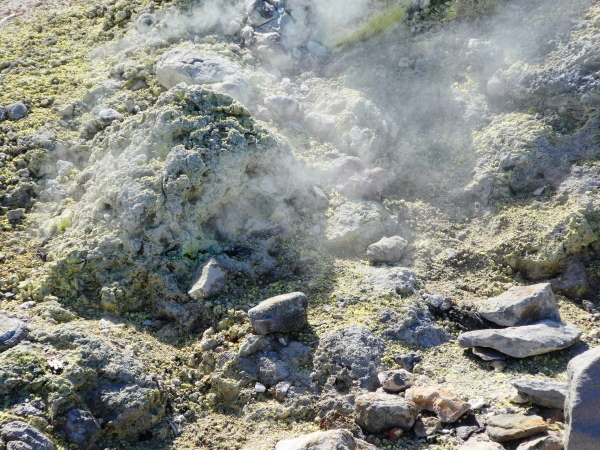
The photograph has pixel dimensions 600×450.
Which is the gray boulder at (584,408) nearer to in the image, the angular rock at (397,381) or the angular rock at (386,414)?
the angular rock at (386,414)

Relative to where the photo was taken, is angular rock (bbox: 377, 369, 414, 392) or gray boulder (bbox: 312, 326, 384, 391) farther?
gray boulder (bbox: 312, 326, 384, 391)

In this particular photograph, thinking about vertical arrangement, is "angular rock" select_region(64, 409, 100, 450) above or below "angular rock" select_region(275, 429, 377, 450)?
below

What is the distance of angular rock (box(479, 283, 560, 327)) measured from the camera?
152 inches

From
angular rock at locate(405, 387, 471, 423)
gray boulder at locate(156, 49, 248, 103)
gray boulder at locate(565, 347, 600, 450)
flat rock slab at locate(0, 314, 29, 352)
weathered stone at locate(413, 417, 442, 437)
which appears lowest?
weathered stone at locate(413, 417, 442, 437)

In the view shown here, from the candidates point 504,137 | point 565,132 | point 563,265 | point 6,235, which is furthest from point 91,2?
point 563,265

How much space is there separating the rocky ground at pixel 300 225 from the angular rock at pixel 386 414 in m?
0.02

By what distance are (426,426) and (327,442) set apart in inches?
25.6

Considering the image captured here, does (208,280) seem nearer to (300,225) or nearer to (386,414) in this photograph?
(300,225)

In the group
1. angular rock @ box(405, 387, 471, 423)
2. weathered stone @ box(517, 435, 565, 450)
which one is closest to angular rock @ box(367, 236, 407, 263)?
angular rock @ box(405, 387, 471, 423)

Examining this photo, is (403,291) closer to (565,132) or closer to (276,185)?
(276,185)

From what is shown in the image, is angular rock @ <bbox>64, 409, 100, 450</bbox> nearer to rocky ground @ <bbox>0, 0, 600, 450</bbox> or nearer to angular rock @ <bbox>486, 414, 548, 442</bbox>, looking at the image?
rocky ground @ <bbox>0, 0, 600, 450</bbox>

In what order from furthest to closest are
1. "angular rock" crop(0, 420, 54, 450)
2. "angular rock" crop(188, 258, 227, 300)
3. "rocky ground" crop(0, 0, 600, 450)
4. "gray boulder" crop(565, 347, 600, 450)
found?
"angular rock" crop(188, 258, 227, 300) < "rocky ground" crop(0, 0, 600, 450) < "angular rock" crop(0, 420, 54, 450) < "gray boulder" crop(565, 347, 600, 450)

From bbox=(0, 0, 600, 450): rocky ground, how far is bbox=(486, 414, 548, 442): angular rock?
0.05ft

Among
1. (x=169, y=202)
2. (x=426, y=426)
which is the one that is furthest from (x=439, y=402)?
(x=169, y=202)
